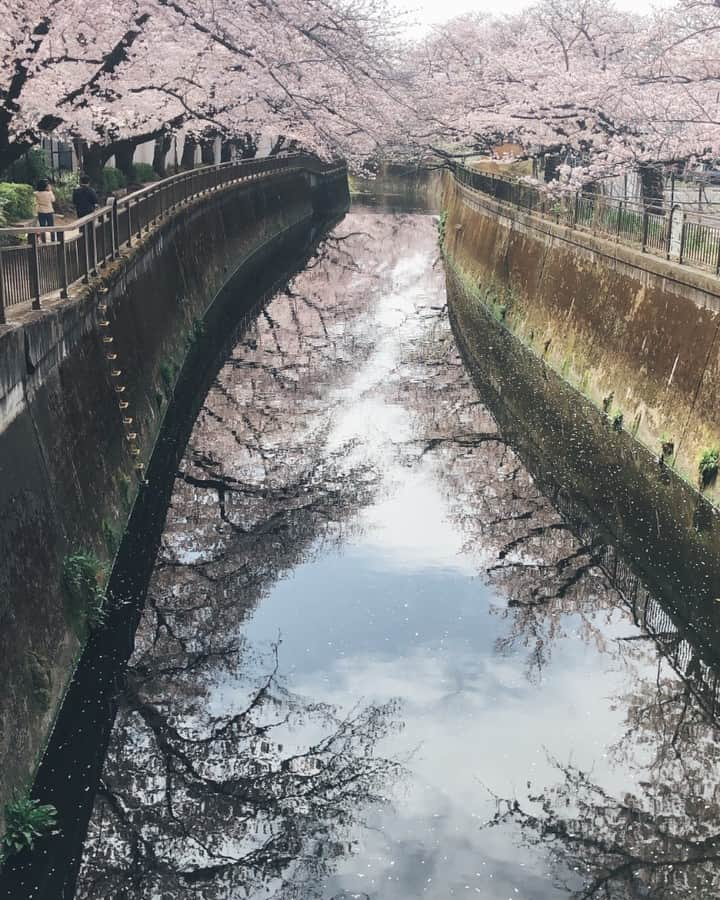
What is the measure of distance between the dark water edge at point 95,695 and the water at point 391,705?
20cm

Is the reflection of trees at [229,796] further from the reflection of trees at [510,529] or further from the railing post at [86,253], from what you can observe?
the railing post at [86,253]

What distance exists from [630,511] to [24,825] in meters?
12.3

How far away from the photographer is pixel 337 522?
65.5 feet

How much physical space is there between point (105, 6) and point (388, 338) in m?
15.0

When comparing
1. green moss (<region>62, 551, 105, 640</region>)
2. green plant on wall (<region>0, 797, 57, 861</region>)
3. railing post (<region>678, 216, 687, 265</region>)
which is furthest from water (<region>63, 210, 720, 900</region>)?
railing post (<region>678, 216, 687, 265</region>)

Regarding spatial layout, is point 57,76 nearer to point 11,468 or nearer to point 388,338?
point 388,338

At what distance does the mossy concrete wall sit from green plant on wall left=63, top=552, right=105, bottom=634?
9.96m

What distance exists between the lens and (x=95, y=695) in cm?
1357

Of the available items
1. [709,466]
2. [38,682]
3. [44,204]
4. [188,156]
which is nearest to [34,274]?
[38,682]

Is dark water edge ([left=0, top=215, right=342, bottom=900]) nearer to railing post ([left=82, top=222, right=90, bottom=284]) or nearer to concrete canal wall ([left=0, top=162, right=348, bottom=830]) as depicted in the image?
concrete canal wall ([left=0, top=162, right=348, bottom=830])

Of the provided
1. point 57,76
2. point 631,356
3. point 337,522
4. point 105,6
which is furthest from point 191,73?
point 337,522

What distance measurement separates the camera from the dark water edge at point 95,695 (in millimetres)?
10516

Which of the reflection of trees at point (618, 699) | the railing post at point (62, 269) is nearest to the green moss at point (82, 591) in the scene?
the railing post at point (62, 269)

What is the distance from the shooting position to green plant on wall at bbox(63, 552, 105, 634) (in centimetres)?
1374
